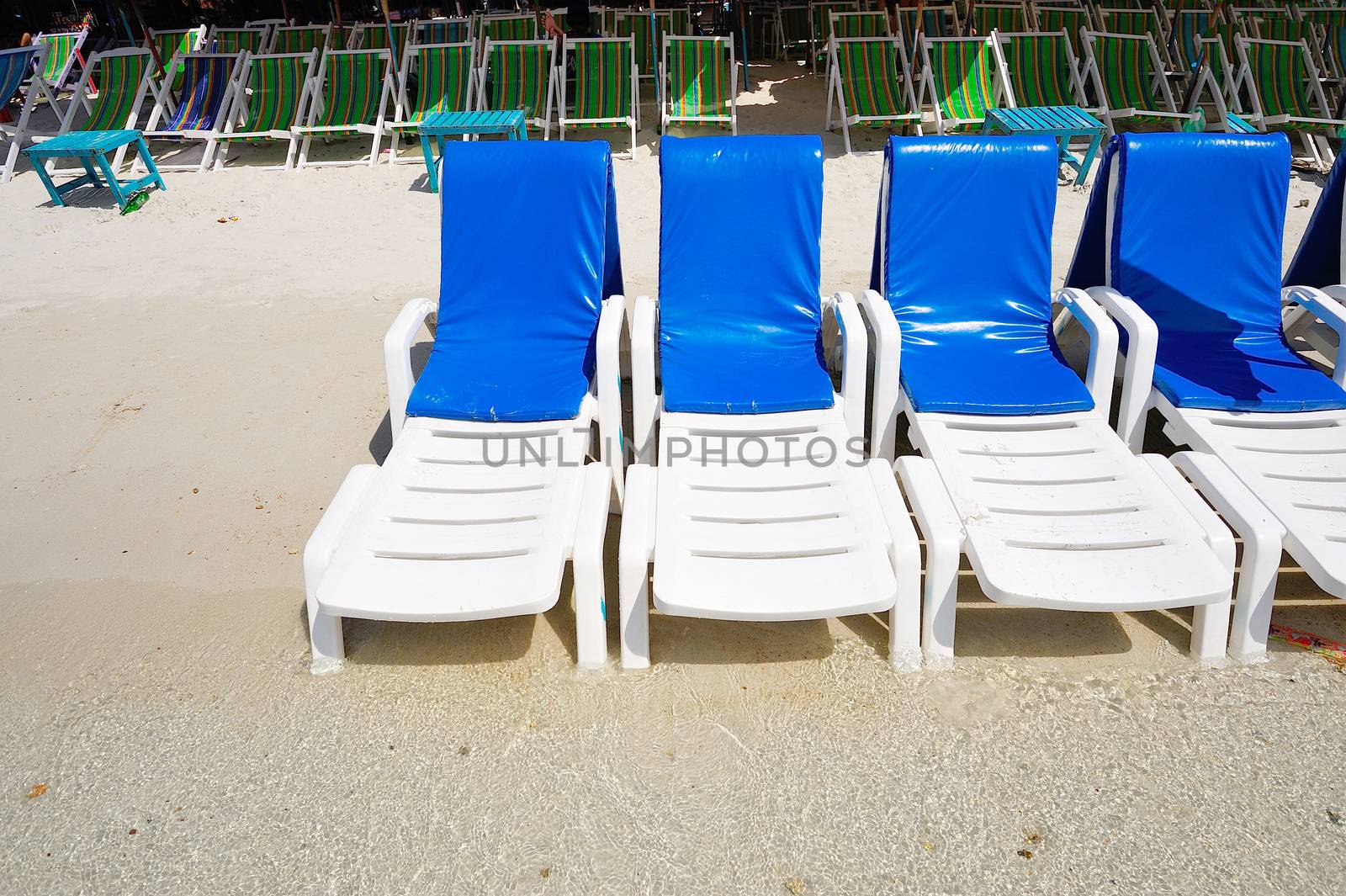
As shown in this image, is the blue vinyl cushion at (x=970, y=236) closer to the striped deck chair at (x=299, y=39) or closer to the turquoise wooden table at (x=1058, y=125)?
the turquoise wooden table at (x=1058, y=125)

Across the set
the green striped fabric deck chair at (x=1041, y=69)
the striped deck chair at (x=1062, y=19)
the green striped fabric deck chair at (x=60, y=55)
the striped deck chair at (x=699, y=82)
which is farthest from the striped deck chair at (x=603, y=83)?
the green striped fabric deck chair at (x=60, y=55)

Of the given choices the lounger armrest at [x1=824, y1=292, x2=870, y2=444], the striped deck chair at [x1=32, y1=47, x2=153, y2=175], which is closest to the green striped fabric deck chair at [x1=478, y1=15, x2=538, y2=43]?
the striped deck chair at [x1=32, y1=47, x2=153, y2=175]

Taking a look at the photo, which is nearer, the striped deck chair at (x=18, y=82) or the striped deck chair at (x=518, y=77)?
the striped deck chair at (x=18, y=82)

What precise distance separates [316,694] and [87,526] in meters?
1.43

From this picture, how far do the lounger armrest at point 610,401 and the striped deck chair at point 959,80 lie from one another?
5286 millimetres

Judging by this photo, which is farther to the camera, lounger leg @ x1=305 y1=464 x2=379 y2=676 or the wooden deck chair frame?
the wooden deck chair frame

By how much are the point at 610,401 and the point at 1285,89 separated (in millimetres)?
7618

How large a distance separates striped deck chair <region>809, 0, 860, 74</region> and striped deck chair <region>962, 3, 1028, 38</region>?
1.26m

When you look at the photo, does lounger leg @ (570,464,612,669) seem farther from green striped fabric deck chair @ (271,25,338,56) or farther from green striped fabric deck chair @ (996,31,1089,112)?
green striped fabric deck chair @ (271,25,338,56)

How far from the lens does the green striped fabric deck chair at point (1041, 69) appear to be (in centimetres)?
747

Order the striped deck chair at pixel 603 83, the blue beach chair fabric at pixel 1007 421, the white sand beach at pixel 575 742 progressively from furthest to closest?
1. the striped deck chair at pixel 603 83
2. the blue beach chair fabric at pixel 1007 421
3. the white sand beach at pixel 575 742

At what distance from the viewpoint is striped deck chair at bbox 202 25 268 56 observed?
880 centimetres

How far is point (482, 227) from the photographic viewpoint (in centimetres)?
353

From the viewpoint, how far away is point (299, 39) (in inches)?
355
